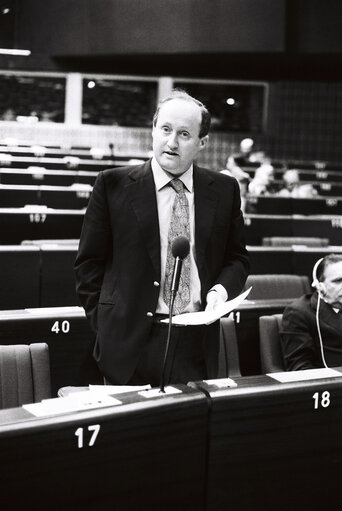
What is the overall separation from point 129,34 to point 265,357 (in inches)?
409

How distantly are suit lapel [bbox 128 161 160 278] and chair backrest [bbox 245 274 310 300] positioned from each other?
2149mm

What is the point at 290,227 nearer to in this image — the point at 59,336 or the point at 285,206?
the point at 285,206

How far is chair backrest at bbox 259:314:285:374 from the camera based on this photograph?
340 cm

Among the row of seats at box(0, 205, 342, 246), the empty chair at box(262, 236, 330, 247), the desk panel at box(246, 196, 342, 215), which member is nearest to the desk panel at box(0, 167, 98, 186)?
the desk panel at box(246, 196, 342, 215)

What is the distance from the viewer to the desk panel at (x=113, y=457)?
4.62 feet

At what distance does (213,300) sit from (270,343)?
1.43 meters

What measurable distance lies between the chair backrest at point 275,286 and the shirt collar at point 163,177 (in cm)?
210

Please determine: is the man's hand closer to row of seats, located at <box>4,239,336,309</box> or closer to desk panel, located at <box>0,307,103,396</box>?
A: desk panel, located at <box>0,307,103,396</box>

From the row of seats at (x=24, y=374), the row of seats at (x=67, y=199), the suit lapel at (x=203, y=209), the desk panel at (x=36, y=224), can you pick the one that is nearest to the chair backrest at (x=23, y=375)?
the row of seats at (x=24, y=374)

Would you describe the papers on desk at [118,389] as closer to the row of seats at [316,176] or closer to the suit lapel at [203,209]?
the suit lapel at [203,209]

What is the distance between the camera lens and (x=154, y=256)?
2.11 metres

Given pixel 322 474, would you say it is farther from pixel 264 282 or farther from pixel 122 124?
pixel 122 124

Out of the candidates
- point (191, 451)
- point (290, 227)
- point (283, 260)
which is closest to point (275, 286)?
point (283, 260)

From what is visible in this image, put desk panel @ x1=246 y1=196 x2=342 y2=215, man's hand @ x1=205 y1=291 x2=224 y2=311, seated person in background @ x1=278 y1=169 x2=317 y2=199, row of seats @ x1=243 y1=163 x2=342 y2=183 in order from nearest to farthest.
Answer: man's hand @ x1=205 y1=291 x2=224 y2=311 → desk panel @ x1=246 y1=196 x2=342 y2=215 → seated person in background @ x1=278 y1=169 x2=317 y2=199 → row of seats @ x1=243 y1=163 x2=342 y2=183
